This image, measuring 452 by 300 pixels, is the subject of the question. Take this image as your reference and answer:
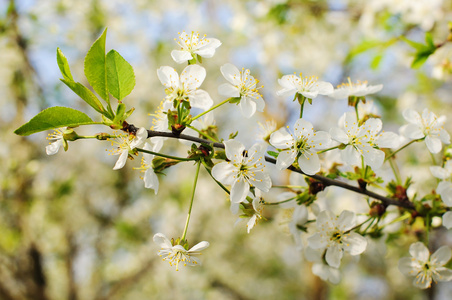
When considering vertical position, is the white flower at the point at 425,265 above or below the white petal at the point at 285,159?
below

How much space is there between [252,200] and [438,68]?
1330 mm

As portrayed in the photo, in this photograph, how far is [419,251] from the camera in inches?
36.4

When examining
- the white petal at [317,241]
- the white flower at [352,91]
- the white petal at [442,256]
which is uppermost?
the white flower at [352,91]

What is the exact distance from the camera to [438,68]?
5.33ft

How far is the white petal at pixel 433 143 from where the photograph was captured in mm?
869

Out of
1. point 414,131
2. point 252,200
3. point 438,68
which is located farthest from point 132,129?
point 438,68

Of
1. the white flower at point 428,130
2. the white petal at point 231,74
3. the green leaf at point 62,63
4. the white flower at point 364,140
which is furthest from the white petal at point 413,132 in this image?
the green leaf at point 62,63

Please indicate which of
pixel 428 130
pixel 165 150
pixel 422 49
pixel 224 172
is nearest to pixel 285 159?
pixel 224 172

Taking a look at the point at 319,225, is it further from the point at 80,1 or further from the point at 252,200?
the point at 80,1

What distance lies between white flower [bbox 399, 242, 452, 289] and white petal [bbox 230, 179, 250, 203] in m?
0.51

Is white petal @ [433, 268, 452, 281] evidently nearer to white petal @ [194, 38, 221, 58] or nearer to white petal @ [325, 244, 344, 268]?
white petal @ [325, 244, 344, 268]

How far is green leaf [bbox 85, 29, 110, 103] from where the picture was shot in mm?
663

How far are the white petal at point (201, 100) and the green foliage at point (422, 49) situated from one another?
2.47ft

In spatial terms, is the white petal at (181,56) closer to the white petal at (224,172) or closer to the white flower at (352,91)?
the white petal at (224,172)
